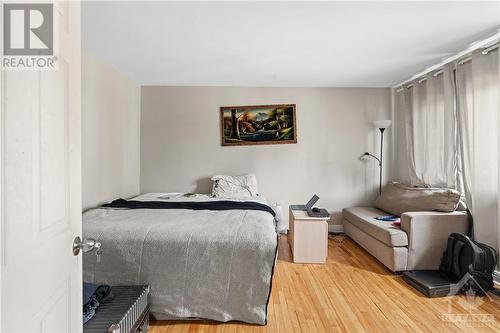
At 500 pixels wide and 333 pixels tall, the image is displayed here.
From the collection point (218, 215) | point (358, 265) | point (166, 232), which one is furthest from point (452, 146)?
point (166, 232)

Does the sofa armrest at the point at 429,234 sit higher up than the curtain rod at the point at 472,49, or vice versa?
the curtain rod at the point at 472,49

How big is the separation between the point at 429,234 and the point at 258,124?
8.66ft

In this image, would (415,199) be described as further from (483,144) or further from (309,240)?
(309,240)

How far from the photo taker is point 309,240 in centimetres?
296

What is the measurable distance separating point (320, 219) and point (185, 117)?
2603 millimetres

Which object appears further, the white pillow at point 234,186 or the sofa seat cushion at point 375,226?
the white pillow at point 234,186

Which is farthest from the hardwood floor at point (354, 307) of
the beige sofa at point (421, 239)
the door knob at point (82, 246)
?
the door knob at point (82, 246)

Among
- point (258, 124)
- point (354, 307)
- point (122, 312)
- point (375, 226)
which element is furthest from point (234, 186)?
point (122, 312)

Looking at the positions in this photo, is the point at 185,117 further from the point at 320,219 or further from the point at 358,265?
the point at 358,265

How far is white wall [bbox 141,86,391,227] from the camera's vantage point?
4133 millimetres

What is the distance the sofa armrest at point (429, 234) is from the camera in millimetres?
2645

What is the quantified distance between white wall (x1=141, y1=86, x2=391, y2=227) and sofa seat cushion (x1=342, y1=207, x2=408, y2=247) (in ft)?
1.46

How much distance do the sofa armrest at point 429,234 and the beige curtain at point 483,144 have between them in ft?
0.55

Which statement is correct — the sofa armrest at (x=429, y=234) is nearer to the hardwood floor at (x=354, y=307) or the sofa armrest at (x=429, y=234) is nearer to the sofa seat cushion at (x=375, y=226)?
the sofa seat cushion at (x=375, y=226)
